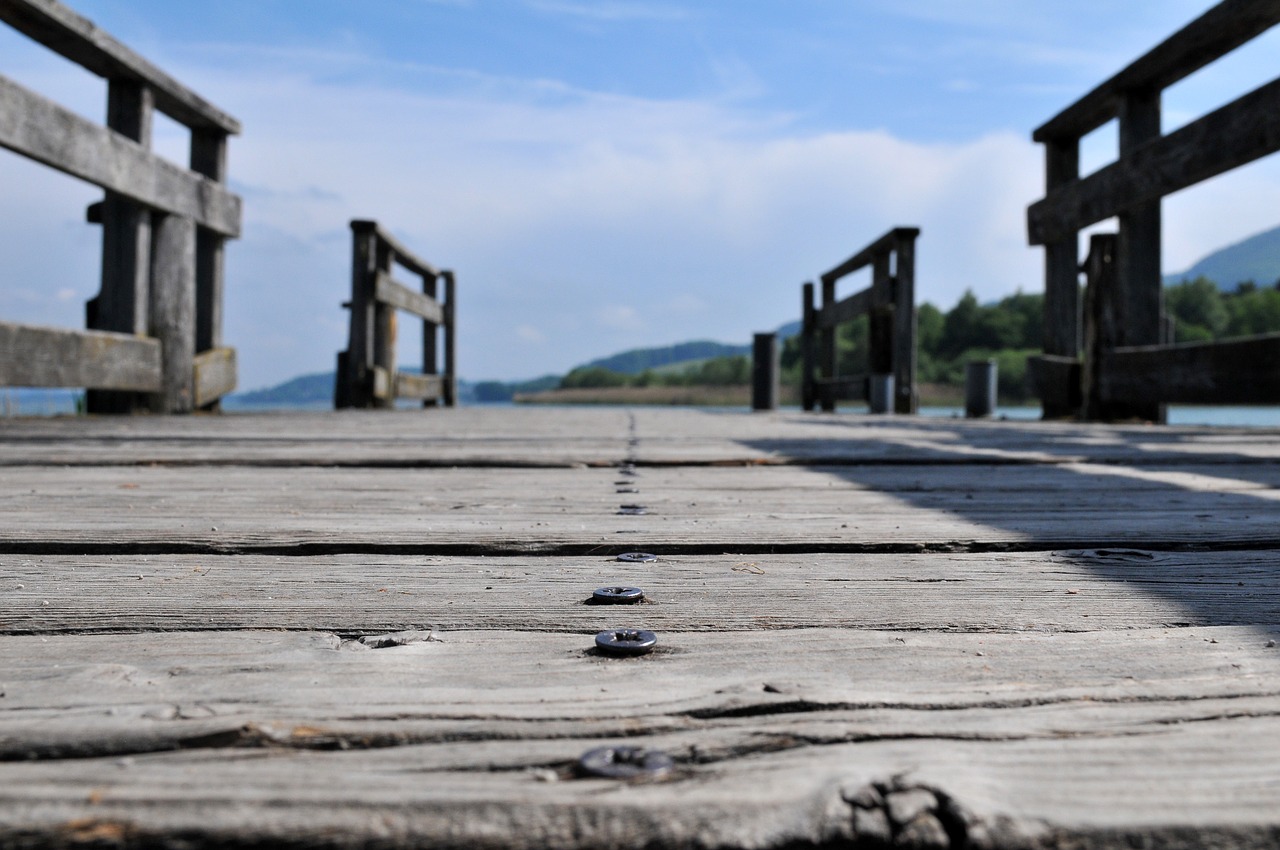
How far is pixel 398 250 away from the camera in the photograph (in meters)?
8.18

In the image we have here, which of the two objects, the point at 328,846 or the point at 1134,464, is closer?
the point at 328,846

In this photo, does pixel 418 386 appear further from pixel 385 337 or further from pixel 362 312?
pixel 362 312

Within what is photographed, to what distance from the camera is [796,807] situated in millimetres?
484

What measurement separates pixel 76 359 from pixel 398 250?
4411 mm

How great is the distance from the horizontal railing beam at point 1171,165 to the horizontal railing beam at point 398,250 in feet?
16.3

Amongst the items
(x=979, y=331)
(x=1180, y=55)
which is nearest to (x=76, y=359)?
(x=1180, y=55)

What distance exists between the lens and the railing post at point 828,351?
9.88 metres

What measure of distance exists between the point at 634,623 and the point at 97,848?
50cm

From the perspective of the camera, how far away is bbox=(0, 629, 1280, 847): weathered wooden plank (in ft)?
1.55

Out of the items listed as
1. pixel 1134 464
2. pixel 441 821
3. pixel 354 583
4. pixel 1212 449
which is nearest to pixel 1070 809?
pixel 441 821

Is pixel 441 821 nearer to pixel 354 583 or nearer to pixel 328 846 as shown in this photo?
pixel 328 846

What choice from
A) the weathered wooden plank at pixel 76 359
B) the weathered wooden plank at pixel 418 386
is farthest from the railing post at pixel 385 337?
the weathered wooden plank at pixel 76 359

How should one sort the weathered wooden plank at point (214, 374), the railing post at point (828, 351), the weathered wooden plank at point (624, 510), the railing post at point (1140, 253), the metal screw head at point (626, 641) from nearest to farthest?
the metal screw head at point (626, 641) → the weathered wooden plank at point (624, 510) → the railing post at point (1140, 253) → the weathered wooden plank at point (214, 374) → the railing post at point (828, 351)

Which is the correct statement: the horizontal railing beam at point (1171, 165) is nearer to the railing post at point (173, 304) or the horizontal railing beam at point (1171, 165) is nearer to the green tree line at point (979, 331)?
the railing post at point (173, 304)
